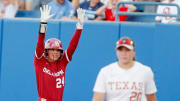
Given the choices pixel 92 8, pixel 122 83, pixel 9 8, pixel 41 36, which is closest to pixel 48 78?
pixel 41 36

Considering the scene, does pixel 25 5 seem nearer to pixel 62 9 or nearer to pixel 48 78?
pixel 62 9

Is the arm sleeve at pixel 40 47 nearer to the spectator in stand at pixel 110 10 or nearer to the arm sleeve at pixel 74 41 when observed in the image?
the arm sleeve at pixel 74 41

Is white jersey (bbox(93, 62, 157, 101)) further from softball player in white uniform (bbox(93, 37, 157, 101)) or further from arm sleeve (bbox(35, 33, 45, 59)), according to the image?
arm sleeve (bbox(35, 33, 45, 59))

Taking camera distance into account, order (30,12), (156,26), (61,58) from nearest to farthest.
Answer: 1. (61,58)
2. (156,26)
3. (30,12)

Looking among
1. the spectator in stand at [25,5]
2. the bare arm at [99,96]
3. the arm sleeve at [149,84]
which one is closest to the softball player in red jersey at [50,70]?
the bare arm at [99,96]

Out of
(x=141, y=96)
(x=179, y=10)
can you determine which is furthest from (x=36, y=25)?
(x=141, y=96)

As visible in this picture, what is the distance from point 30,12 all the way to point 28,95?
2.57 m

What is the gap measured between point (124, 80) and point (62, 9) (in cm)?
470

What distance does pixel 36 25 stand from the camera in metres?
8.74

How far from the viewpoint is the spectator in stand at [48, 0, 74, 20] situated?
974cm

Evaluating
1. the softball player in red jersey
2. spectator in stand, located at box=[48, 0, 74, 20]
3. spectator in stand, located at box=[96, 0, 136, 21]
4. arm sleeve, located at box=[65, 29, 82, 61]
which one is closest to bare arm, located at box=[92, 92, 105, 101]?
the softball player in red jersey

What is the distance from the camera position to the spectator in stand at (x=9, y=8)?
33.7 ft

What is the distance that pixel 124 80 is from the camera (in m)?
5.30

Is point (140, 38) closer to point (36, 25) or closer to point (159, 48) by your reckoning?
point (159, 48)
